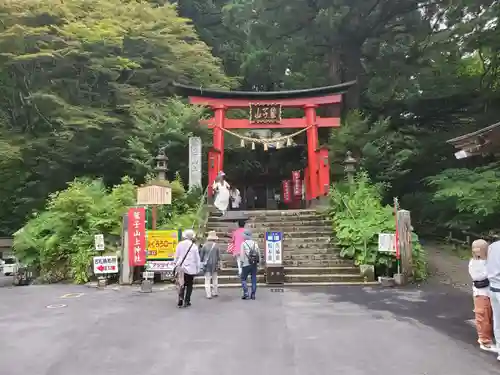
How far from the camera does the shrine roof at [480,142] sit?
7746mm

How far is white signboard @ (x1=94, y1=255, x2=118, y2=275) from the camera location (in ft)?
40.8

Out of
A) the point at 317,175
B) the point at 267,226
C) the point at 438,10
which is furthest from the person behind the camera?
the point at 438,10

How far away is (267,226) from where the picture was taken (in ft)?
52.1

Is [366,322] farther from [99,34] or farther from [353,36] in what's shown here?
[353,36]

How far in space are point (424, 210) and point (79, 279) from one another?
14.2m

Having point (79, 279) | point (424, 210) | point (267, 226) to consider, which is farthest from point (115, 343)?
point (424, 210)

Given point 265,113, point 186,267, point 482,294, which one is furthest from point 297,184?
point 482,294

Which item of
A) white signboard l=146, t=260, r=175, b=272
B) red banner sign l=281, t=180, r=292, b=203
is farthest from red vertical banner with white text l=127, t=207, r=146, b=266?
red banner sign l=281, t=180, r=292, b=203

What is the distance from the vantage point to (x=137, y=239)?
40.1 feet

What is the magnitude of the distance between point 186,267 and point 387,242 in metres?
5.43

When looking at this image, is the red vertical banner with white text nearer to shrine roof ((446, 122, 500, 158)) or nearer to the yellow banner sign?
the yellow banner sign

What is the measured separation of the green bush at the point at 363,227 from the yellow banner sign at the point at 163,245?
4.77 m

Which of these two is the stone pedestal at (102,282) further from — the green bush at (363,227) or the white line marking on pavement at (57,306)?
the green bush at (363,227)

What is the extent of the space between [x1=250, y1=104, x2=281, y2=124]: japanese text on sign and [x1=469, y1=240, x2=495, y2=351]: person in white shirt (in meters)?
14.3
